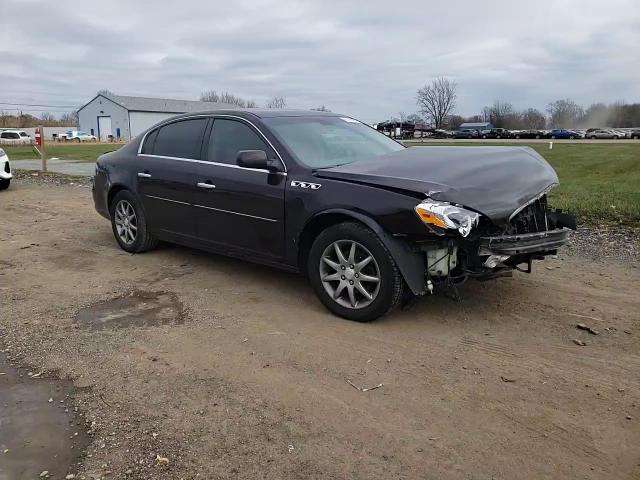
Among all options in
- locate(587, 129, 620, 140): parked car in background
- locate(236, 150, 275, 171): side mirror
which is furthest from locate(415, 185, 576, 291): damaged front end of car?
locate(587, 129, 620, 140): parked car in background

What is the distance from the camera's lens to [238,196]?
16.8 feet

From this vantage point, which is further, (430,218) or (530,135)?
(530,135)

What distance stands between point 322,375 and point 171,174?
312 cm

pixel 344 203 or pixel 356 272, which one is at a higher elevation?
pixel 344 203

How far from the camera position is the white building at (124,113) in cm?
7800

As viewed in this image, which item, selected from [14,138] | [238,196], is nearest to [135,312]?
[238,196]

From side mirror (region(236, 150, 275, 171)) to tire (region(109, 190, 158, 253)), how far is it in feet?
6.51

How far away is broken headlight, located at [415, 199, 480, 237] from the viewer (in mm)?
3875

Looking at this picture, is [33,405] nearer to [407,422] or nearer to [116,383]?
[116,383]

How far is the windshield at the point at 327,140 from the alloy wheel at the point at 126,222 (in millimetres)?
2218

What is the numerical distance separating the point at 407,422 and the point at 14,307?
3520 mm

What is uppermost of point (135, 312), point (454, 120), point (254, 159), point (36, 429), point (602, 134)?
point (454, 120)

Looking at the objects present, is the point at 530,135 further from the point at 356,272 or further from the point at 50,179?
the point at 356,272

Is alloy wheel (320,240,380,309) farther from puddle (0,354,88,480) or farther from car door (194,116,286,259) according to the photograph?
puddle (0,354,88,480)
